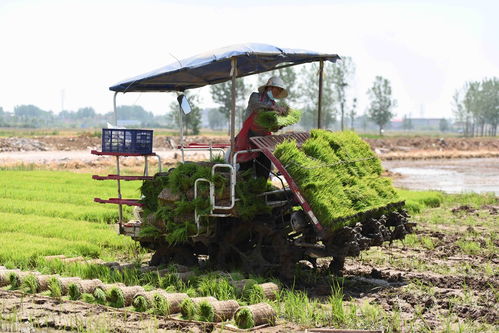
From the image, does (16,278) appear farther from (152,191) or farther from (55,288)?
(152,191)

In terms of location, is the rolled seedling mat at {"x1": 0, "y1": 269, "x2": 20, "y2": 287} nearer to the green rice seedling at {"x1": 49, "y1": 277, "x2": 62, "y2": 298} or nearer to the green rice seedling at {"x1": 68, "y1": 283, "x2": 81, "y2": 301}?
the green rice seedling at {"x1": 49, "y1": 277, "x2": 62, "y2": 298}

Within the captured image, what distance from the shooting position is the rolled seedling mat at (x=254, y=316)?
7047mm

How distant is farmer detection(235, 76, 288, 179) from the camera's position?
9.17 meters

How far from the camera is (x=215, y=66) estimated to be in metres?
10.0

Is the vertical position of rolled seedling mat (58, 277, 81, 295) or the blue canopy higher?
the blue canopy

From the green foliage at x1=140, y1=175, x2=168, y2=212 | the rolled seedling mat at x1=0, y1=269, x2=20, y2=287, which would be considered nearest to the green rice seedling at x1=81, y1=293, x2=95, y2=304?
the rolled seedling mat at x1=0, y1=269, x2=20, y2=287

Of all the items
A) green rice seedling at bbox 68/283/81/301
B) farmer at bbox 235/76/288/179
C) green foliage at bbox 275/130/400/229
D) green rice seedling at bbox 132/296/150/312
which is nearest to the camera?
green rice seedling at bbox 132/296/150/312

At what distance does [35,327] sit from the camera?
7203 mm

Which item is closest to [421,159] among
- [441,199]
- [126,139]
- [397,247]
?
[441,199]

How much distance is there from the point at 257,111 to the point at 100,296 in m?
2.98

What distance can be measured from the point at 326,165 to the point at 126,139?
2738 millimetres

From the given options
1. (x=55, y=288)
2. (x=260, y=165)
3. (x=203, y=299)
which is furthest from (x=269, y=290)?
(x=55, y=288)

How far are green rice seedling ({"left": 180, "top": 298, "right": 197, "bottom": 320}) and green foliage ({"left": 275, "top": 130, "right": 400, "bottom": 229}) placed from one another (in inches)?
72.4

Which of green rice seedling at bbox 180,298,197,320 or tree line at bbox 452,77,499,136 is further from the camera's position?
tree line at bbox 452,77,499,136
